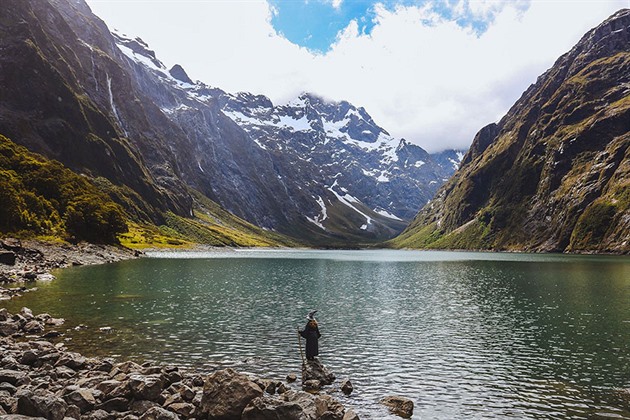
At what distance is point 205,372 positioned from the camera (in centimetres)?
2975

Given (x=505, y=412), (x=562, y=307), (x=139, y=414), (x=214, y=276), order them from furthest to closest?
(x=214, y=276), (x=562, y=307), (x=505, y=412), (x=139, y=414)

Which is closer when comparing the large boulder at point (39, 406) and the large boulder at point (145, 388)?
the large boulder at point (39, 406)

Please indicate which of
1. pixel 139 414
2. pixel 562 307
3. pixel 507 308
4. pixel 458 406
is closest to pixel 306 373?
pixel 458 406

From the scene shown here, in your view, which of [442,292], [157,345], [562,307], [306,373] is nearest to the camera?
[306,373]

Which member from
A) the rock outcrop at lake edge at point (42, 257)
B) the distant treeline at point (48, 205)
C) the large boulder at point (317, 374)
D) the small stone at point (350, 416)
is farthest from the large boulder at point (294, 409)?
the distant treeline at point (48, 205)

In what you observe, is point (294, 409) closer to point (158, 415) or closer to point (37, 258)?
point (158, 415)

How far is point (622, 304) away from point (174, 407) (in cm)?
6271

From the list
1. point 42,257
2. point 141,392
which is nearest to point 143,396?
point 141,392

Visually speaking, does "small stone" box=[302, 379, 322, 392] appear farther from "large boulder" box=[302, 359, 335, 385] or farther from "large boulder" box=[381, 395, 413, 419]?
"large boulder" box=[381, 395, 413, 419]

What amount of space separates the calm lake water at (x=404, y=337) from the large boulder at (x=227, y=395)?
6.82 metres

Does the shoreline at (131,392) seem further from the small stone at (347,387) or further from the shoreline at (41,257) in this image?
the shoreline at (41,257)

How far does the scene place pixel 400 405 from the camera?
23.9m

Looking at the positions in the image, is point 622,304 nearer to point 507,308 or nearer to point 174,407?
point 507,308

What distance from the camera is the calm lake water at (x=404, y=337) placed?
26.8 metres
